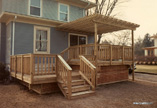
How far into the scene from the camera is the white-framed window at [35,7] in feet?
34.8

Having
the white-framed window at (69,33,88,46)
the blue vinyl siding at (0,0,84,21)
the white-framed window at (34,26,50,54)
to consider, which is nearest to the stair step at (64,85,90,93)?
the white-framed window at (34,26,50,54)

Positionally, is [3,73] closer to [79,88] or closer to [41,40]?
[41,40]

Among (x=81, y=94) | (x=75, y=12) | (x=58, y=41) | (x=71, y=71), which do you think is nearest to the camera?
(x=71, y=71)

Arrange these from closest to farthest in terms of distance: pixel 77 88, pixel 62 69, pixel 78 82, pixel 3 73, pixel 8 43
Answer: pixel 62 69 < pixel 77 88 < pixel 78 82 < pixel 3 73 < pixel 8 43

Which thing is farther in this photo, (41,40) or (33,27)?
(41,40)

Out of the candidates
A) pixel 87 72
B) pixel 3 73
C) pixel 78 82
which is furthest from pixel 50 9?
pixel 78 82

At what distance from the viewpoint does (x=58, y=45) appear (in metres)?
10.8

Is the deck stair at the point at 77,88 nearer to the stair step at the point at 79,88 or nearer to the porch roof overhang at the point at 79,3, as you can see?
the stair step at the point at 79,88

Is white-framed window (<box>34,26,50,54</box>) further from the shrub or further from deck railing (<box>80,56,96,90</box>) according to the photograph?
deck railing (<box>80,56,96,90</box>)

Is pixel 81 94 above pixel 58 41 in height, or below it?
below

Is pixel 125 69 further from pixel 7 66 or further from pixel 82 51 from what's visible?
pixel 7 66

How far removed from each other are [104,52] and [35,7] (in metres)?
6.45

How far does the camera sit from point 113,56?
912 centimetres

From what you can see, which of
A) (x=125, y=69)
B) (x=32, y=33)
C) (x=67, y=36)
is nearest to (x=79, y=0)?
(x=67, y=36)
